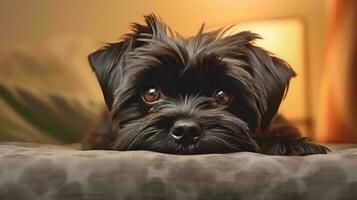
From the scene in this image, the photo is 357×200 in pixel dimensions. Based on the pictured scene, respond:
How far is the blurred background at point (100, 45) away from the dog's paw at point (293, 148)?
24.5 inches

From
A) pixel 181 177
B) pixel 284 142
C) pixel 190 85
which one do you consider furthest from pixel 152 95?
pixel 181 177

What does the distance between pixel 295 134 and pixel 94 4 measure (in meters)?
0.95

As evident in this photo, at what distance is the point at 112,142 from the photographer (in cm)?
146

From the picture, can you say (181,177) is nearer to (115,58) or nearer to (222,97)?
(222,97)

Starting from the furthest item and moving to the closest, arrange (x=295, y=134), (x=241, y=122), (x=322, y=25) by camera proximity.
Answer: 1. (x=322, y=25)
2. (x=295, y=134)
3. (x=241, y=122)

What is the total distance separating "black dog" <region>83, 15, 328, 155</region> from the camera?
48.8 inches

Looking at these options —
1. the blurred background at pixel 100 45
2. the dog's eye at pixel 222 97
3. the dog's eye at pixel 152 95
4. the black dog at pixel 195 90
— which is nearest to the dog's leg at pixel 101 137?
the black dog at pixel 195 90

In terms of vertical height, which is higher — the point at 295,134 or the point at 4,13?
the point at 4,13

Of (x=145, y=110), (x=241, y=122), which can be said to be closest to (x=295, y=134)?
(x=241, y=122)

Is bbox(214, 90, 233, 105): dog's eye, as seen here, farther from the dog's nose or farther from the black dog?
the dog's nose

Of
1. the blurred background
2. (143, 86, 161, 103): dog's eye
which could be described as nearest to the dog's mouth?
(143, 86, 161, 103): dog's eye

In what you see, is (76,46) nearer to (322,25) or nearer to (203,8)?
(203,8)

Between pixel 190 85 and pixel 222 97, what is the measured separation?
0.25ft

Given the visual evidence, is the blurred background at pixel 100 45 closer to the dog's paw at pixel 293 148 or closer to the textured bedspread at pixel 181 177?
the dog's paw at pixel 293 148
